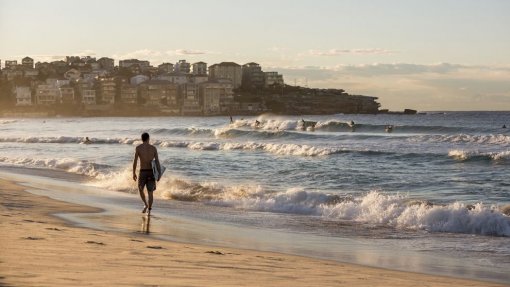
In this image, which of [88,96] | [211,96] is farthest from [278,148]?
[88,96]

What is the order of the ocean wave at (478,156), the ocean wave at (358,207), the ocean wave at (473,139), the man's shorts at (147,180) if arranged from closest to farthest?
the ocean wave at (358,207) < the man's shorts at (147,180) < the ocean wave at (478,156) < the ocean wave at (473,139)

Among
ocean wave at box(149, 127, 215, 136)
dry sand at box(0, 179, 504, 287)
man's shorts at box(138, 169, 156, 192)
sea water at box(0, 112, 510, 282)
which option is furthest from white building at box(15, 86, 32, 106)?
dry sand at box(0, 179, 504, 287)

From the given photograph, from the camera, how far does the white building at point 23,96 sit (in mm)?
177000

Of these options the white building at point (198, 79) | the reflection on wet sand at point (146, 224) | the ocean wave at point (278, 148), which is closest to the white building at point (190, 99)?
the white building at point (198, 79)

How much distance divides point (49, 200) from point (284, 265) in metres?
9.62

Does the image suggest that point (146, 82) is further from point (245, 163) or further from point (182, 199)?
point (182, 199)

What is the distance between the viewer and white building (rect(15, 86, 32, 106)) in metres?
177

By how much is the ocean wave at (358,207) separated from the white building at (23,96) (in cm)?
16429

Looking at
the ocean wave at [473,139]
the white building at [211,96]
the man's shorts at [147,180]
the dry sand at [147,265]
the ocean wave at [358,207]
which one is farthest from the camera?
the white building at [211,96]

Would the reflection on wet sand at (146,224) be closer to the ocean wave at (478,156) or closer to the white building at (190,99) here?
the ocean wave at (478,156)

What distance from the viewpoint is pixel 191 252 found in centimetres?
912

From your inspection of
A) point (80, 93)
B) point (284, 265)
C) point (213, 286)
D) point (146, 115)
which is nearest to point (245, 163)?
point (284, 265)

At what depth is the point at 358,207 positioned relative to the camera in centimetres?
1581

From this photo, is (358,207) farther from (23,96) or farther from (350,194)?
(23,96)
